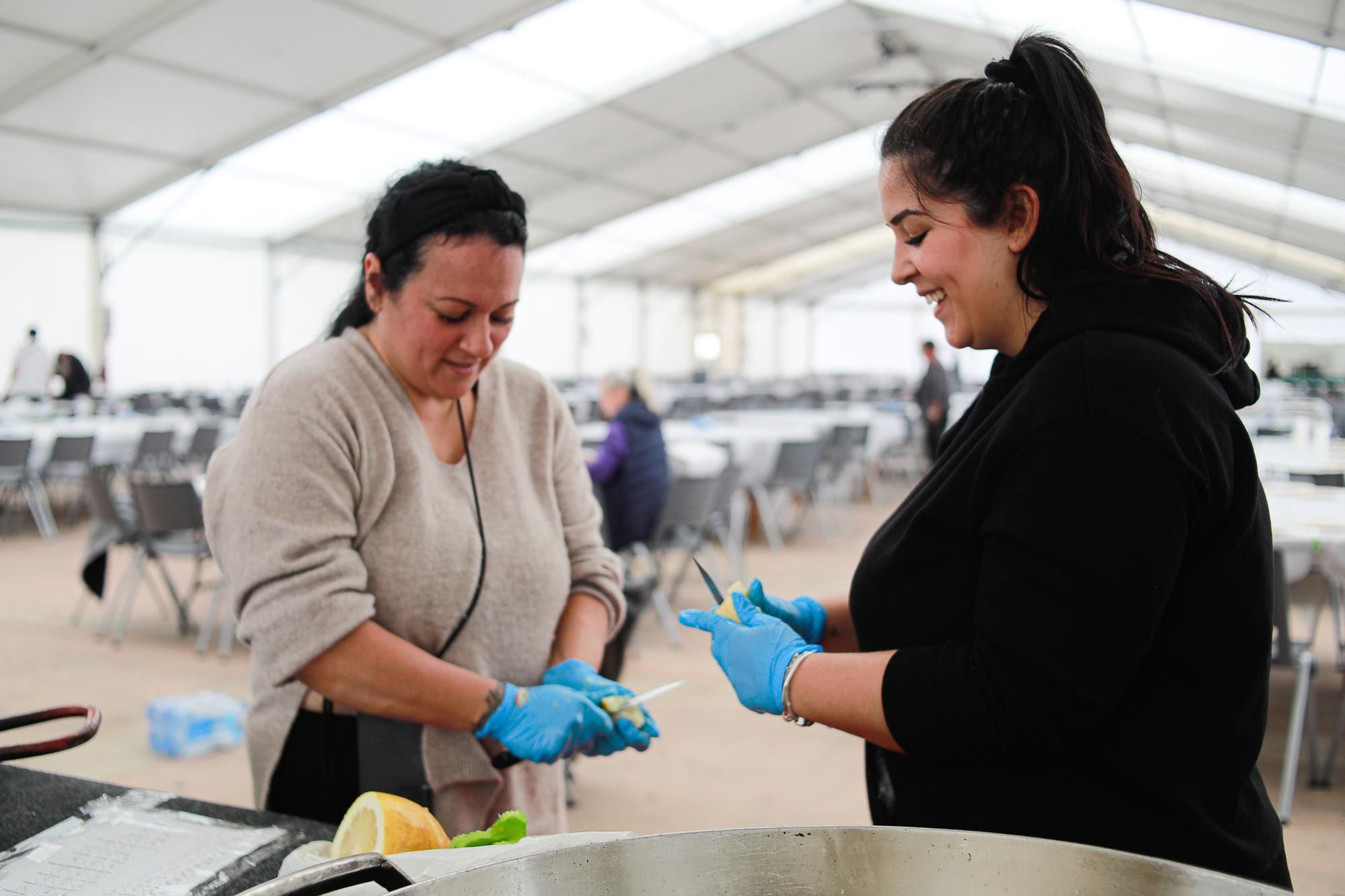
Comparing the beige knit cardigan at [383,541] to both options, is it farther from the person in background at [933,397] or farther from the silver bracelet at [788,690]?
the person in background at [933,397]

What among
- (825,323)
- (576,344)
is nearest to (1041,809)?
(576,344)

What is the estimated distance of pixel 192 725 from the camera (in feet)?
10.7

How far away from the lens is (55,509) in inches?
309

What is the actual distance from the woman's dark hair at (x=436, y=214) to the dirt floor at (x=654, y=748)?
4.50ft

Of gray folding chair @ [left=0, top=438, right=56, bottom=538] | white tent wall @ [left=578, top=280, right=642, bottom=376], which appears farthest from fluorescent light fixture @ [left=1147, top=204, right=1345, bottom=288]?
gray folding chair @ [left=0, top=438, right=56, bottom=538]

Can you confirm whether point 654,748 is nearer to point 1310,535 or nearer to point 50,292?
point 1310,535

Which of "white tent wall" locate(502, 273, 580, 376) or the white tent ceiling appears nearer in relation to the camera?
the white tent ceiling

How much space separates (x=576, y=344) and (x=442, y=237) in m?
17.6

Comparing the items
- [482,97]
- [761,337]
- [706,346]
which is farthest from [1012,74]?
[761,337]

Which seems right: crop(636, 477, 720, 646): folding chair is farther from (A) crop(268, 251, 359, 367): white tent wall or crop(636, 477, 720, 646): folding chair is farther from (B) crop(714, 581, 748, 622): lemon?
(A) crop(268, 251, 359, 367): white tent wall

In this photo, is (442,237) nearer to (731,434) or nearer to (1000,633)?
(1000,633)

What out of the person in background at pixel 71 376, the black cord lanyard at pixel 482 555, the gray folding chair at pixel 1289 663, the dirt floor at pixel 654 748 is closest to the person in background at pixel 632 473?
the dirt floor at pixel 654 748

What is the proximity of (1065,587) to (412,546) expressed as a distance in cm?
77

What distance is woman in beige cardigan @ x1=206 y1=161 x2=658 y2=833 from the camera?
3.93ft
